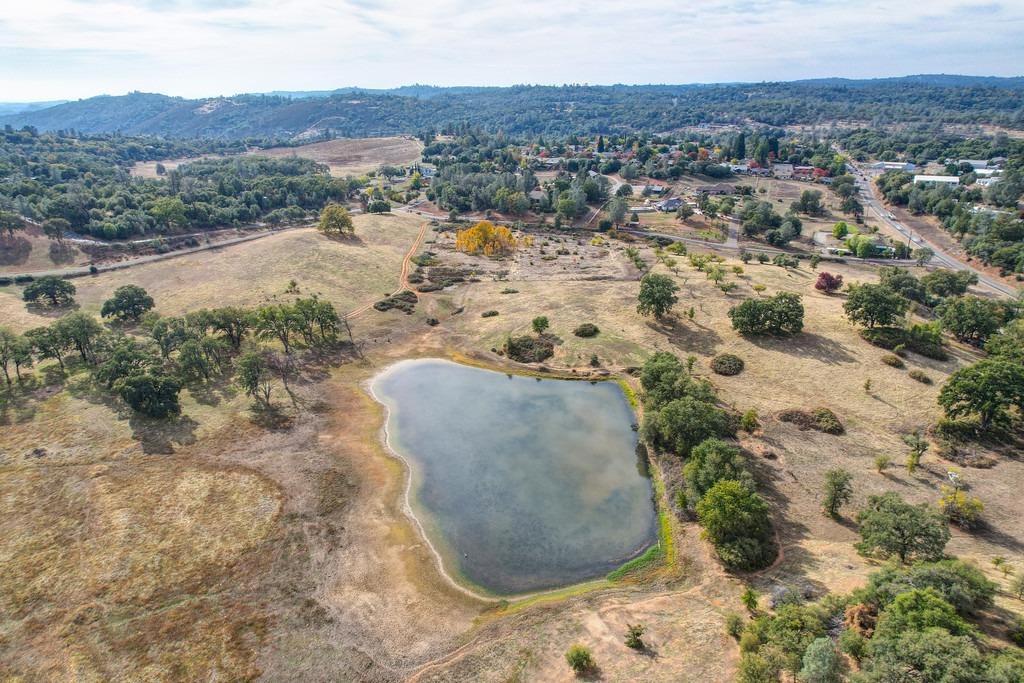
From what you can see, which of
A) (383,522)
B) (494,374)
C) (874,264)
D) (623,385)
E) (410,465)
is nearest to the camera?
(383,522)

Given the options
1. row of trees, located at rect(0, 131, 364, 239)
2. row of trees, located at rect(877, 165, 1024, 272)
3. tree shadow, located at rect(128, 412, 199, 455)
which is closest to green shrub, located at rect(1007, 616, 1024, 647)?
tree shadow, located at rect(128, 412, 199, 455)

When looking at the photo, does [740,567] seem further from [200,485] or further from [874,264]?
[874,264]

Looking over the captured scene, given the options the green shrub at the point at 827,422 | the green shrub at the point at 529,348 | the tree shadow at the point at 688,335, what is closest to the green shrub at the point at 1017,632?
the green shrub at the point at 827,422

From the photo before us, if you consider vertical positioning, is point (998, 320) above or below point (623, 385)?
above

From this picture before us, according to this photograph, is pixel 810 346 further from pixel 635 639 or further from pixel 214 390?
pixel 214 390

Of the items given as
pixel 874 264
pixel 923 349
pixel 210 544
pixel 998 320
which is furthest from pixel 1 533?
pixel 874 264

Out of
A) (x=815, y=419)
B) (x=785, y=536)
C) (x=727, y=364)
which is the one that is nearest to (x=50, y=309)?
(x=727, y=364)

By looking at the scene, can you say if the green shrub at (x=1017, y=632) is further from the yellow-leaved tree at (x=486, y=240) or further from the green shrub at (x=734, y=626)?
the yellow-leaved tree at (x=486, y=240)
